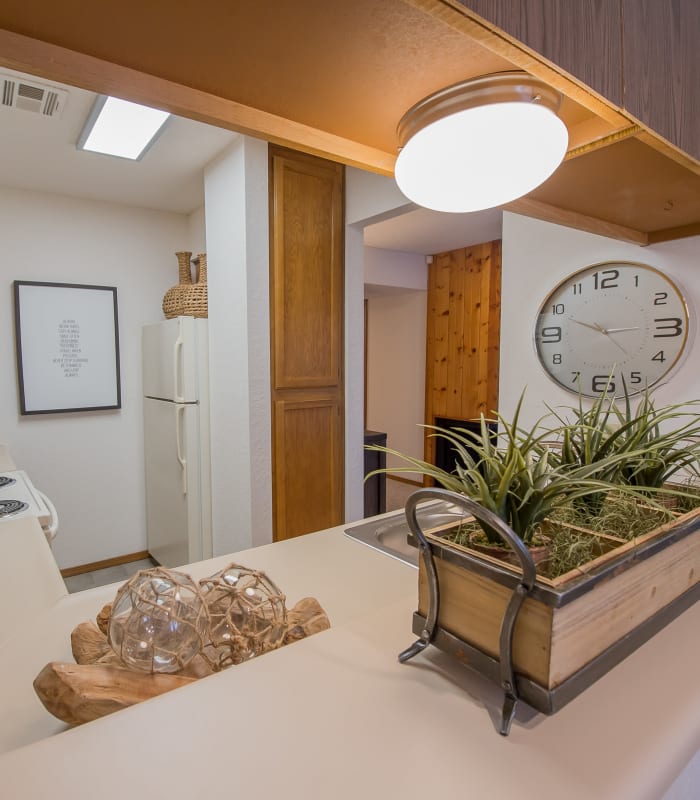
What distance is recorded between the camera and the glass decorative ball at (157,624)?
65cm

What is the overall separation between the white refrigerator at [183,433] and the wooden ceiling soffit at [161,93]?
80.8 inches

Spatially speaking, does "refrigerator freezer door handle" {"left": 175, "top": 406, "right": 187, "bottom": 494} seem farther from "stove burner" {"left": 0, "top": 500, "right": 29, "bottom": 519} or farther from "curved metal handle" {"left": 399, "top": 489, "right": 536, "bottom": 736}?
"curved metal handle" {"left": 399, "top": 489, "right": 536, "bottom": 736}

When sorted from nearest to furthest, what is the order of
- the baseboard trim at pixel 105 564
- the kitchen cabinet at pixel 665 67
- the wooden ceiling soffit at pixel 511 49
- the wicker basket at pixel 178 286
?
the wooden ceiling soffit at pixel 511 49, the kitchen cabinet at pixel 665 67, the wicker basket at pixel 178 286, the baseboard trim at pixel 105 564

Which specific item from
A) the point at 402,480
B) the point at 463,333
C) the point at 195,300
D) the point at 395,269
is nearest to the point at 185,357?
the point at 195,300

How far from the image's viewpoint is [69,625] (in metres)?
0.96

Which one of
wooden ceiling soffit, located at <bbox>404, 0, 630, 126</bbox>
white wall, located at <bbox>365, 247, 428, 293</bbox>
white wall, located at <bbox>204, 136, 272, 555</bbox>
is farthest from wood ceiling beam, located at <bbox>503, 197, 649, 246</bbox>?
white wall, located at <bbox>365, 247, 428, 293</bbox>

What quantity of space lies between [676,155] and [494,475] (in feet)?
2.21

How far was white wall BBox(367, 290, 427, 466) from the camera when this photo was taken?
5.69 m

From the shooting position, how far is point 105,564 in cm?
343

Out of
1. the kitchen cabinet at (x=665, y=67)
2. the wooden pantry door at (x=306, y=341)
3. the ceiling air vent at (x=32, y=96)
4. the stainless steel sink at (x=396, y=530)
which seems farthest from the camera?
the wooden pantry door at (x=306, y=341)

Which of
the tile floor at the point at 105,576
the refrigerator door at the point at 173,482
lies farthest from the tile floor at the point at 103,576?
the refrigerator door at the point at 173,482

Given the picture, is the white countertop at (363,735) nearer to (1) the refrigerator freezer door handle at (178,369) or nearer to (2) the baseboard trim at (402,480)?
(1) the refrigerator freezer door handle at (178,369)

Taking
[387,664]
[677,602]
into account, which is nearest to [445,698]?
[387,664]

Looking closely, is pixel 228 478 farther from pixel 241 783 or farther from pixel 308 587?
pixel 241 783
